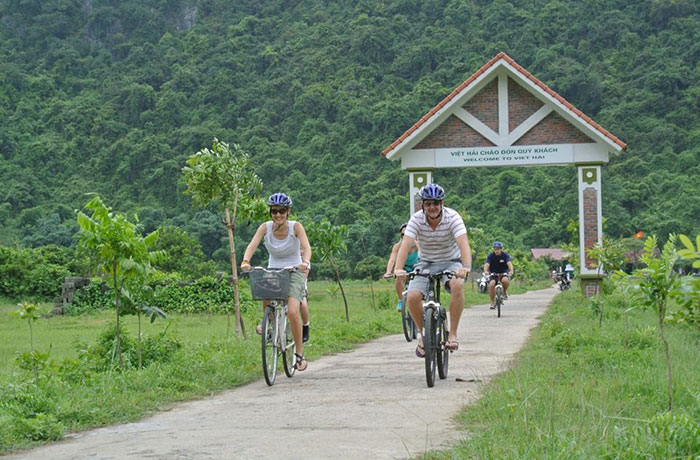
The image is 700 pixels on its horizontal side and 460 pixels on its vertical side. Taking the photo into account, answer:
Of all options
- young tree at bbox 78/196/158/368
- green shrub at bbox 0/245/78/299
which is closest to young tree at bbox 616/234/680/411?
young tree at bbox 78/196/158/368

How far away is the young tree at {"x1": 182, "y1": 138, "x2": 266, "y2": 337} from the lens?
48.9 feet

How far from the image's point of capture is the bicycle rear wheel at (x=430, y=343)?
344 inches

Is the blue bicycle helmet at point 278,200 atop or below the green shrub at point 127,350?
atop

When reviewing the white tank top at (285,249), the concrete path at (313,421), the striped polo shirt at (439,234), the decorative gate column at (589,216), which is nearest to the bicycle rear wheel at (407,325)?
the concrete path at (313,421)

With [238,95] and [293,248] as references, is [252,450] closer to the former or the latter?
[293,248]

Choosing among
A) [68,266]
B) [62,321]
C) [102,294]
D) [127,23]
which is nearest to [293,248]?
[62,321]

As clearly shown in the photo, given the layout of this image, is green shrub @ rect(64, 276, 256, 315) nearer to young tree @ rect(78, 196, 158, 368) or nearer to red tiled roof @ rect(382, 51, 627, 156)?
red tiled roof @ rect(382, 51, 627, 156)

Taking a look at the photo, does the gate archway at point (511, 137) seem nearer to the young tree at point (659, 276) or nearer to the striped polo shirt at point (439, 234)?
the striped polo shirt at point (439, 234)

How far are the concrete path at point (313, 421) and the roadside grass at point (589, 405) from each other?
0.33m

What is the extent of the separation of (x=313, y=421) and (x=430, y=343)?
1.96 metres

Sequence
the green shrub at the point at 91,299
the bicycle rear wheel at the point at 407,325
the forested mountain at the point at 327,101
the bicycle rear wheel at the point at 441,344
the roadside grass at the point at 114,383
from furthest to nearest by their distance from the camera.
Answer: the forested mountain at the point at 327,101, the green shrub at the point at 91,299, the bicycle rear wheel at the point at 407,325, the bicycle rear wheel at the point at 441,344, the roadside grass at the point at 114,383

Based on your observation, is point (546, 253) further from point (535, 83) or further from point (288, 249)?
point (288, 249)

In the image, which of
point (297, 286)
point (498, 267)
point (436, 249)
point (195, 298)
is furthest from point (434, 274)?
point (195, 298)

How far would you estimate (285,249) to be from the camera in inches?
400
